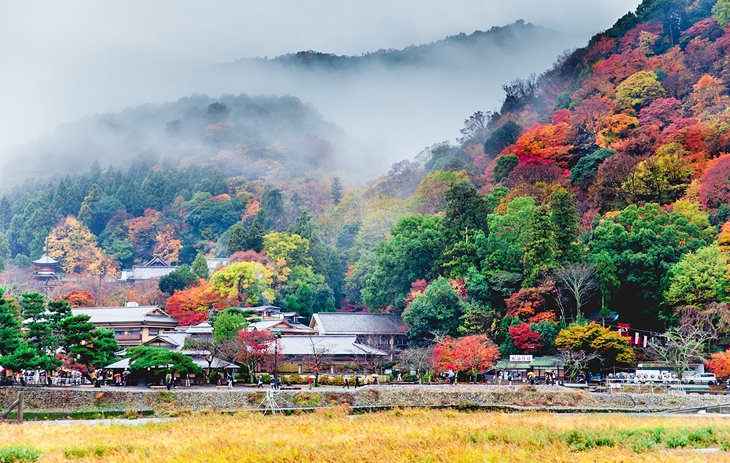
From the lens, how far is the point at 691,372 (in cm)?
4262

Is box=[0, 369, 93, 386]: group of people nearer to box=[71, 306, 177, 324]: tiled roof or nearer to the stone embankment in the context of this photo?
the stone embankment

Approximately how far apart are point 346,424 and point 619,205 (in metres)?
37.5

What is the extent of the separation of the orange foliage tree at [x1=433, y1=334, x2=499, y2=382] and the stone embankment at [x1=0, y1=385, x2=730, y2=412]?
258 inches

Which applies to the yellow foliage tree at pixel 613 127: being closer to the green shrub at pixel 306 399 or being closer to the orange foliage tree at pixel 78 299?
the green shrub at pixel 306 399

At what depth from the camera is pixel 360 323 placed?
191ft

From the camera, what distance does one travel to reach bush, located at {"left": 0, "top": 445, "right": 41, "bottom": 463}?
2128cm

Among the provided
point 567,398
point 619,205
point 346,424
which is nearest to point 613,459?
point 346,424

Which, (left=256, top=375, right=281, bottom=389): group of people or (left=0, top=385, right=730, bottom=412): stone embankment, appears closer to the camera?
(left=0, top=385, right=730, bottom=412): stone embankment

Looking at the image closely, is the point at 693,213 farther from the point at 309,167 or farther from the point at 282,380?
the point at 309,167

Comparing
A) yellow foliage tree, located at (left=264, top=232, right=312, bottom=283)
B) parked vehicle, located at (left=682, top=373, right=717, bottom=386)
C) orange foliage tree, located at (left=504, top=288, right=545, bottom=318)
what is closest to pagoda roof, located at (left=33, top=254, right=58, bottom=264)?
yellow foliage tree, located at (left=264, top=232, right=312, bottom=283)

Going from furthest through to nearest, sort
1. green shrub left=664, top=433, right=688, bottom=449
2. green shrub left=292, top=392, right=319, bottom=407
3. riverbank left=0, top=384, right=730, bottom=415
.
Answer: green shrub left=292, top=392, right=319, bottom=407 → riverbank left=0, top=384, right=730, bottom=415 → green shrub left=664, top=433, right=688, bottom=449

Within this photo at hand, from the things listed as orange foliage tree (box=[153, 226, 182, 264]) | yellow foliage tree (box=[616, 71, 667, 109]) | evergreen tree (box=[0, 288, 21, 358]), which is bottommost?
evergreen tree (box=[0, 288, 21, 358])

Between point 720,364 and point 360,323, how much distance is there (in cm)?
2428

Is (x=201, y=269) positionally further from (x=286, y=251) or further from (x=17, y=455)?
(x=17, y=455)
